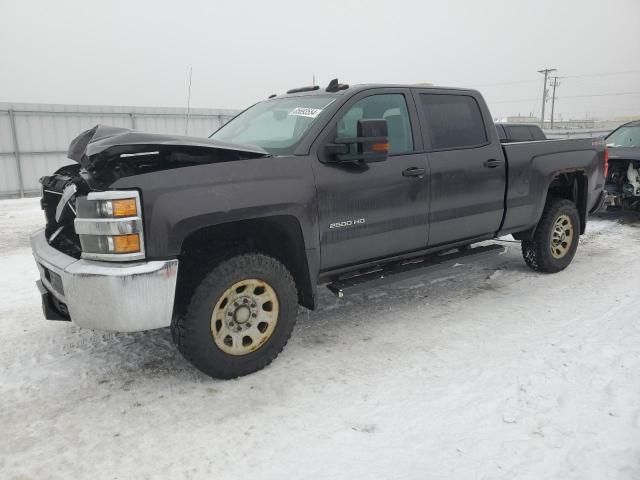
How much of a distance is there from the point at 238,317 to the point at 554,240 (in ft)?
12.7

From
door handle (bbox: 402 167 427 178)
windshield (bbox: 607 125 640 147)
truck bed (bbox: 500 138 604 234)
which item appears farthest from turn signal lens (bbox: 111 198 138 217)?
windshield (bbox: 607 125 640 147)

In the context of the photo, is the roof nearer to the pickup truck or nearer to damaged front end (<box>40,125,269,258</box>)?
the pickup truck

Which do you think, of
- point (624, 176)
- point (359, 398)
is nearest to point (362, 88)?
point (359, 398)

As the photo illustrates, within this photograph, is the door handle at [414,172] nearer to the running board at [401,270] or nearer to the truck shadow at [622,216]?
the running board at [401,270]

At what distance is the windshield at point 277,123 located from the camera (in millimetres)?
3576

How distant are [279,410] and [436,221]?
204cm

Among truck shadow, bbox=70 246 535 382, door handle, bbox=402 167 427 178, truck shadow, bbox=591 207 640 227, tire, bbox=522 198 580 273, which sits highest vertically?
door handle, bbox=402 167 427 178

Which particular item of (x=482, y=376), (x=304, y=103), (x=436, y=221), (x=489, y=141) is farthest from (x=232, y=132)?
(x=482, y=376)

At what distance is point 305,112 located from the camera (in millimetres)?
3732

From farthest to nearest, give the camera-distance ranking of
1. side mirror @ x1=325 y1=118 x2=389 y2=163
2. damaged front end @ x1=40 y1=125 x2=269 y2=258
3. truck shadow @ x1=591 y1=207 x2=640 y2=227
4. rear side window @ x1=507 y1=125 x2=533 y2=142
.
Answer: truck shadow @ x1=591 y1=207 x2=640 y2=227 → rear side window @ x1=507 y1=125 x2=533 y2=142 → side mirror @ x1=325 y1=118 x2=389 y2=163 → damaged front end @ x1=40 y1=125 x2=269 y2=258

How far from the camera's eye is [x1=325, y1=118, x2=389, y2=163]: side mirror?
128 inches

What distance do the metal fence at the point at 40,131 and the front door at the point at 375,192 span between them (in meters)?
13.4

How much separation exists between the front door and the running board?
0.52ft

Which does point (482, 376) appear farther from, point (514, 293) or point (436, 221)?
point (514, 293)
